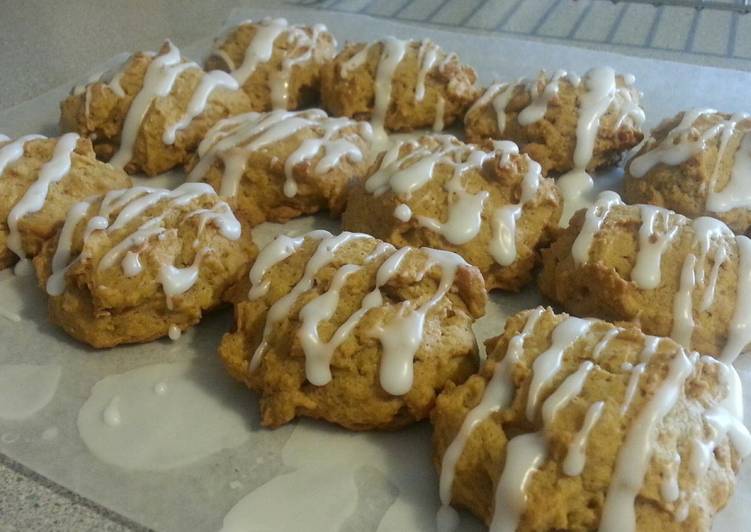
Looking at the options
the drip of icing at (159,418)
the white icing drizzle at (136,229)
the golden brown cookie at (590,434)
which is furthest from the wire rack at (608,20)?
the drip of icing at (159,418)

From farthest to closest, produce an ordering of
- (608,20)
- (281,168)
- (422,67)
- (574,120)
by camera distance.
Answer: (608,20)
(422,67)
(574,120)
(281,168)

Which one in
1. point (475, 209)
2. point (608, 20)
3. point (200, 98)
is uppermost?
point (200, 98)

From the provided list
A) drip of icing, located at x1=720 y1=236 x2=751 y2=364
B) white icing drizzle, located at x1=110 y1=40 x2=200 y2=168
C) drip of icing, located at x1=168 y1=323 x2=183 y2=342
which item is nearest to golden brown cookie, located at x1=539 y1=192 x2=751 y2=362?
drip of icing, located at x1=720 y1=236 x2=751 y2=364

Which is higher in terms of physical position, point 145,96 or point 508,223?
point 145,96

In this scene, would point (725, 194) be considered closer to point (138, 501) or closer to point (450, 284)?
point (450, 284)

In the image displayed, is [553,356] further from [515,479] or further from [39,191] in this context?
[39,191]

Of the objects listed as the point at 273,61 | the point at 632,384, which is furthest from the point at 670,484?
the point at 273,61
